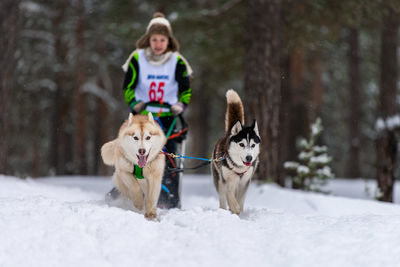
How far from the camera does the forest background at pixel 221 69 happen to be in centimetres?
743

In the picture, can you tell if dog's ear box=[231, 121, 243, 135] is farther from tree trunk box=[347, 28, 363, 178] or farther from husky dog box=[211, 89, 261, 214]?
tree trunk box=[347, 28, 363, 178]

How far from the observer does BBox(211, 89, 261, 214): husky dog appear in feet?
13.3

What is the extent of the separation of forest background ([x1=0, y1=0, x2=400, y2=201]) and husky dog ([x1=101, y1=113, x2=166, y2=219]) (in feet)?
11.9

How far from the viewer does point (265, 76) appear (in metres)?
7.36

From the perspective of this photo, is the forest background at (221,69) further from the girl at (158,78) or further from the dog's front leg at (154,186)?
the dog's front leg at (154,186)

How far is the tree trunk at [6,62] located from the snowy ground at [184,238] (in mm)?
3758

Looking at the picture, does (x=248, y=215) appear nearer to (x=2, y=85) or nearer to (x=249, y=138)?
(x=249, y=138)

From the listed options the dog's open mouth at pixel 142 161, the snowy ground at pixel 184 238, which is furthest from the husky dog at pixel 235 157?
the dog's open mouth at pixel 142 161

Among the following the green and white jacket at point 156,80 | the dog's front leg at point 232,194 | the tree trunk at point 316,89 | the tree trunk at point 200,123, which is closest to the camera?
the dog's front leg at point 232,194

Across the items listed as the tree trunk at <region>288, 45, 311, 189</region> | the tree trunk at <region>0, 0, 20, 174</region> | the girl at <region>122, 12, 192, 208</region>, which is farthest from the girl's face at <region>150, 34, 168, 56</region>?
the tree trunk at <region>288, 45, 311, 189</region>

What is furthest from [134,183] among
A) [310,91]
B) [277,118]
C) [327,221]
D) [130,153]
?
[310,91]

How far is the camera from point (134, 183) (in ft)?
13.5

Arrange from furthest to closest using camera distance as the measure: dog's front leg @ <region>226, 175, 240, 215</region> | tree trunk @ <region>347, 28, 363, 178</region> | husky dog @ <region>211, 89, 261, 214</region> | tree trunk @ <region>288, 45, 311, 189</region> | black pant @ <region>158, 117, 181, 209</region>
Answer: tree trunk @ <region>347, 28, 363, 178</region> → tree trunk @ <region>288, 45, 311, 189</region> → black pant @ <region>158, 117, 181, 209</region> → dog's front leg @ <region>226, 175, 240, 215</region> → husky dog @ <region>211, 89, 261, 214</region>

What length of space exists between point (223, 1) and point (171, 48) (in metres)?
4.91
